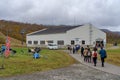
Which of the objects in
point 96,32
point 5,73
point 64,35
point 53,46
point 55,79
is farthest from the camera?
point 96,32

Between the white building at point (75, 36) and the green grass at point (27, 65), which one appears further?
the white building at point (75, 36)

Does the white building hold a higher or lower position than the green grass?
higher

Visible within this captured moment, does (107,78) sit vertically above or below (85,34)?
below

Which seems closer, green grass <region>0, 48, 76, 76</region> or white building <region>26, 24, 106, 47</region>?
green grass <region>0, 48, 76, 76</region>

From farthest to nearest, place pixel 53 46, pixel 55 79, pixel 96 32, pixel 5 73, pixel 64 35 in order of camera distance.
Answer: pixel 96 32
pixel 64 35
pixel 53 46
pixel 5 73
pixel 55 79

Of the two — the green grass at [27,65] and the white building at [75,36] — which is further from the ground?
the white building at [75,36]

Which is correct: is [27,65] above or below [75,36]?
Answer: below

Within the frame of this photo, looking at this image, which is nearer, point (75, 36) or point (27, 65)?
point (27, 65)

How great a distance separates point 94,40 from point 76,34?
5990mm

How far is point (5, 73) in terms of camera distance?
20016 mm

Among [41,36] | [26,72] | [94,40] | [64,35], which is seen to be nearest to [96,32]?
[94,40]

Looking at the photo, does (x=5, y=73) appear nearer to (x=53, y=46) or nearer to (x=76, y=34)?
(x=53, y=46)

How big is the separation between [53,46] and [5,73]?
4854 centimetres

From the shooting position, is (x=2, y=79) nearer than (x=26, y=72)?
Yes
